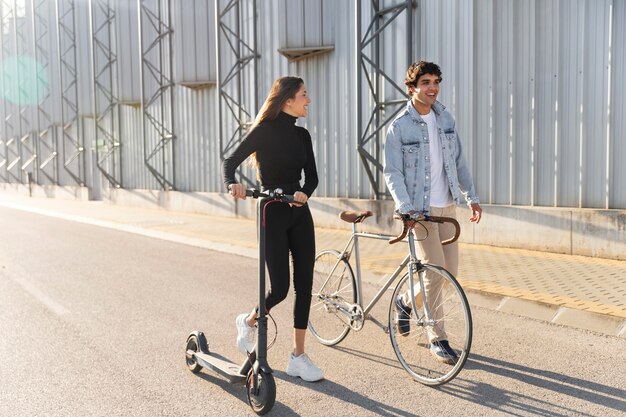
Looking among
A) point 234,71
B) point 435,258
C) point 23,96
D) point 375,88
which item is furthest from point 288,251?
point 23,96

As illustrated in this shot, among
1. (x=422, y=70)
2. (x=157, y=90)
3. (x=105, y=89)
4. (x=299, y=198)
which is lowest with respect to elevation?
(x=299, y=198)

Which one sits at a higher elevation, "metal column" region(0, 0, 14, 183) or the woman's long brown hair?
"metal column" region(0, 0, 14, 183)

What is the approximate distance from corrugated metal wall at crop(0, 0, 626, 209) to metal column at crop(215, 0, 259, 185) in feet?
0.38

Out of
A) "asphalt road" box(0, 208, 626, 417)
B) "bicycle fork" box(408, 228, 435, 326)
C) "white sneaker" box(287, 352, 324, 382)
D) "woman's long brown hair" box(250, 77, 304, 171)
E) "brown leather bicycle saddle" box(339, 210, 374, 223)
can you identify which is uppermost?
"woman's long brown hair" box(250, 77, 304, 171)

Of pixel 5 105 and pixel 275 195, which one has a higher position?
pixel 5 105

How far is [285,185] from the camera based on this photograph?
3.90 metres

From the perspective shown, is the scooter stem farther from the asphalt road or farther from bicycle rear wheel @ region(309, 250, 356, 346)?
bicycle rear wheel @ region(309, 250, 356, 346)

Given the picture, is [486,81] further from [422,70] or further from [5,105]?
[5,105]

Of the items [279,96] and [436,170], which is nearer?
[279,96]

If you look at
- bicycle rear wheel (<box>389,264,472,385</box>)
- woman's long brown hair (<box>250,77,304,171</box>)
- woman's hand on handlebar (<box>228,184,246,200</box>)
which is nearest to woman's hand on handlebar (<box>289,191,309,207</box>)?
woman's hand on handlebar (<box>228,184,246,200</box>)

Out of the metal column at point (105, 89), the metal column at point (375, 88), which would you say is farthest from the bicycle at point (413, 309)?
the metal column at point (105, 89)

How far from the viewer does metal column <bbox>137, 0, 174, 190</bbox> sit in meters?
19.9

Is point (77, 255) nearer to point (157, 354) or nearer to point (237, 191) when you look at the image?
point (157, 354)

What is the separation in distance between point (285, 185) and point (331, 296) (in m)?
1.27
